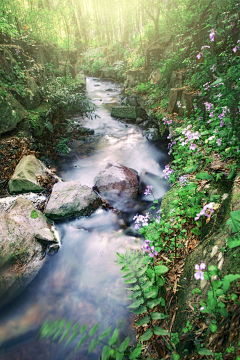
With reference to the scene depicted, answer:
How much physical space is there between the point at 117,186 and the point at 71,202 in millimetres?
1227

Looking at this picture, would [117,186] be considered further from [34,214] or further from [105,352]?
[105,352]

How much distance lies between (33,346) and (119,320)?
111cm

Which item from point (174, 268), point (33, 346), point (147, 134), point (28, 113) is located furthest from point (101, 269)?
point (147, 134)

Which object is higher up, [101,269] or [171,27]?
[171,27]

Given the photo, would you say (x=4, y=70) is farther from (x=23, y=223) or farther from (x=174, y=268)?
(x=174, y=268)

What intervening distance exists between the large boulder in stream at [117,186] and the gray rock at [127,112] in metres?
5.23

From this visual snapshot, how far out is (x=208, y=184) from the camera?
2625mm

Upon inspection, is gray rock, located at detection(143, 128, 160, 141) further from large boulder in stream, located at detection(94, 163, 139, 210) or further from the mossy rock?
the mossy rock

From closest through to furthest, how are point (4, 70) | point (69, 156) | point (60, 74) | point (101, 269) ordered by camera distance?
point (101, 269)
point (4, 70)
point (69, 156)
point (60, 74)

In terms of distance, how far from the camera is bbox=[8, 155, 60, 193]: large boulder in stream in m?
4.44

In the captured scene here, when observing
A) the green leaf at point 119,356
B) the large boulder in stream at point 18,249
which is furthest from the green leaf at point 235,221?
the large boulder in stream at point 18,249

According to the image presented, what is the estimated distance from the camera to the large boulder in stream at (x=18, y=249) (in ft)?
9.48

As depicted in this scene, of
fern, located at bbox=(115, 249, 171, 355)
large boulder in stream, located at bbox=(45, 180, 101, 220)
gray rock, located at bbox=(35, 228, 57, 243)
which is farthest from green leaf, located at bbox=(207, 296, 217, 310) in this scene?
large boulder in stream, located at bbox=(45, 180, 101, 220)

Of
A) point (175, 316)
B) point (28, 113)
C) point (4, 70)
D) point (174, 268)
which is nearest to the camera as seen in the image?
point (175, 316)
